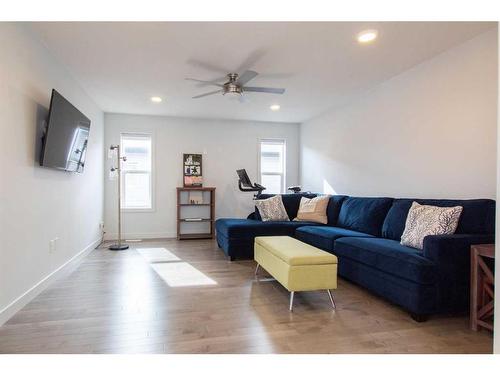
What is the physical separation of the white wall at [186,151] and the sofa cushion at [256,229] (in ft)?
5.95

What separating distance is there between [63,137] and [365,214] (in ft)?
11.3

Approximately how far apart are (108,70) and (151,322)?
280cm

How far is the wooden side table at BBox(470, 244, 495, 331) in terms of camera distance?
7.00 feet

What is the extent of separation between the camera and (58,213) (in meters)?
3.31

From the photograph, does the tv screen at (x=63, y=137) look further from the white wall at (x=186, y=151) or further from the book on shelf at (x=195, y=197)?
the book on shelf at (x=195, y=197)

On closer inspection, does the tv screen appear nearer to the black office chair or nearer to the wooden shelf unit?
the wooden shelf unit

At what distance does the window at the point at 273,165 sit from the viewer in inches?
257

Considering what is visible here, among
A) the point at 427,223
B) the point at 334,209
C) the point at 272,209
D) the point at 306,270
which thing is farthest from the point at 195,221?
the point at 427,223

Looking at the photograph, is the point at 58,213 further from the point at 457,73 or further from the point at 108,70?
the point at 457,73

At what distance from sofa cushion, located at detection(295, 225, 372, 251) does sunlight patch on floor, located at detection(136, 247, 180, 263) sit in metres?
1.75

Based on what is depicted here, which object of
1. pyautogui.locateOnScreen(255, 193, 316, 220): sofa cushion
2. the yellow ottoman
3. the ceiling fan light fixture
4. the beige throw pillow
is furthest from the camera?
pyautogui.locateOnScreen(255, 193, 316, 220): sofa cushion

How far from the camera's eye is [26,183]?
2580 millimetres

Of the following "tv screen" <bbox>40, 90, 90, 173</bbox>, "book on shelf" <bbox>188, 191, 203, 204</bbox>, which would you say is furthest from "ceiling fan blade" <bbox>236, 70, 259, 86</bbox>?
"book on shelf" <bbox>188, 191, 203, 204</bbox>
